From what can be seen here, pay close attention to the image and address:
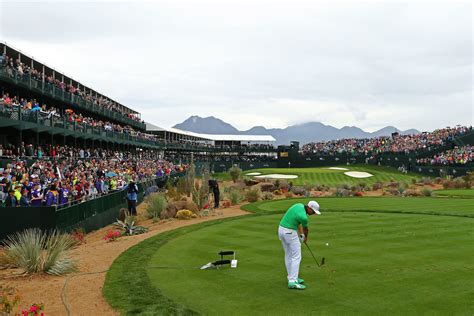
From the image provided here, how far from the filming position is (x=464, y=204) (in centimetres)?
2753

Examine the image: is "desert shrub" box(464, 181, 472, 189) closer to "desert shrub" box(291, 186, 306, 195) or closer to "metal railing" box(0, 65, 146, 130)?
"desert shrub" box(291, 186, 306, 195)

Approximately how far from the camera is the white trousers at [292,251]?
1034cm

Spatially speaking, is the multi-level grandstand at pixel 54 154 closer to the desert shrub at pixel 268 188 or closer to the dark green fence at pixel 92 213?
the dark green fence at pixel 92 213

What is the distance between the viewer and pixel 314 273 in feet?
37.8

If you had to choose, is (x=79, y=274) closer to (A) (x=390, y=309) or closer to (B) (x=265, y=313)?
(B) (x=265, y=313)

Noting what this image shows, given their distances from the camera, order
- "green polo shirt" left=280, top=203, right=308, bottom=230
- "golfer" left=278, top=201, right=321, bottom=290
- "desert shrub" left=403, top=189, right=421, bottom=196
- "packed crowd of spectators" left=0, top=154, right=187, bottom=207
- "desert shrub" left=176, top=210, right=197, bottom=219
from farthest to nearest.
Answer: "desert shrub" left=403, top=189, right=421, bottom=196, "desert shrub" left=176, top=210, right=197, bottom=219, "packed crowd of spectators" left=0, top=154, right=187, bottom=207, "green polo shirt" left=280, top=203, right=308, bottom=230, "golfer" left=278, top=201, right=321, bottom=290

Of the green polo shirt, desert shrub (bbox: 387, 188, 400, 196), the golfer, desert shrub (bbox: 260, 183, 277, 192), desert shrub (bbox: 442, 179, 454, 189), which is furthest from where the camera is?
desert shrub (bbox: 442, 179, 454, 189)

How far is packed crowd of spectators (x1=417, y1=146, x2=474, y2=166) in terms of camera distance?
5441 cm

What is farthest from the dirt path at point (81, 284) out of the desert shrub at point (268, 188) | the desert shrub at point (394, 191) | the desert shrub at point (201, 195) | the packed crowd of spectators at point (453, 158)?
the packed crowd of spectators at point (453, 158)

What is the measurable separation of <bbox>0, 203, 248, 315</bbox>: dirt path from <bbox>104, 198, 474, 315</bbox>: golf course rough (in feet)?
1.26

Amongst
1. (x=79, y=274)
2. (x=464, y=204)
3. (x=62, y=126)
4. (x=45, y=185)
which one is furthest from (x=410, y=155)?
(x=79, y=274)

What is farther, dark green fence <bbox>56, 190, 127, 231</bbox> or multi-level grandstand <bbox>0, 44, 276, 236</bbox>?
multi-level grandstand <bbox>0, 44, 276, 236</bbox>

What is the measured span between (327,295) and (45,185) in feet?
53.8

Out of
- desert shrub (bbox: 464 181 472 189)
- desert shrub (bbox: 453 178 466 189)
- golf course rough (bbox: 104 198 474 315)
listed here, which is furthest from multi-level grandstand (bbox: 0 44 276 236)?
desert shrub (bbox: 464 181 472 189)
